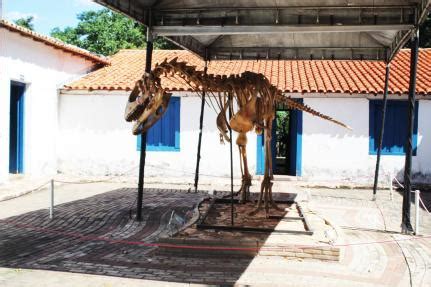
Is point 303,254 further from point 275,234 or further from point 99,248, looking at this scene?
point 99,248

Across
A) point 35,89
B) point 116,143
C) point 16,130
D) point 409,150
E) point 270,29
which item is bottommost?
point 116,143

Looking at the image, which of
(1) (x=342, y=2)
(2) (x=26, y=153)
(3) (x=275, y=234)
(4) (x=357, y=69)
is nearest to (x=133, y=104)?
(3) (x=275, y=234)

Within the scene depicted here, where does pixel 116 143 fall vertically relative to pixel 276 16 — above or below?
below

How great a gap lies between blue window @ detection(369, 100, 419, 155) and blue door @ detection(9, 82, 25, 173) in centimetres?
1105

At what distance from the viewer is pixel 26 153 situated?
1345 cm


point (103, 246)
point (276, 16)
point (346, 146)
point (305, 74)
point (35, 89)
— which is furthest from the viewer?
point (305, 74)

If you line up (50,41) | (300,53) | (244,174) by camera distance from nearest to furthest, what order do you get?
(244,174) → (300,53) → (50,41)

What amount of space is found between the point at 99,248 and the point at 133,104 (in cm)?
252

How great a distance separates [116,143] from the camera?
48.4 ft

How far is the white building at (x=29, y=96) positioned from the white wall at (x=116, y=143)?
0.52 meters

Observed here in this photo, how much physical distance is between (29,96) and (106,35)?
18.3 metres

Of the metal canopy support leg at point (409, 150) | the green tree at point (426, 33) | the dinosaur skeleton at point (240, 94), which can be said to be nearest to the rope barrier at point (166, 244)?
the metal canopy support leg at point (409, 150)

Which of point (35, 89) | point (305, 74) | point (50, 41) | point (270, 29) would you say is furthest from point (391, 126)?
point (35, 89)

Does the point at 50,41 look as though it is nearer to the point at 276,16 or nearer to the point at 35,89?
the point at 35,89
